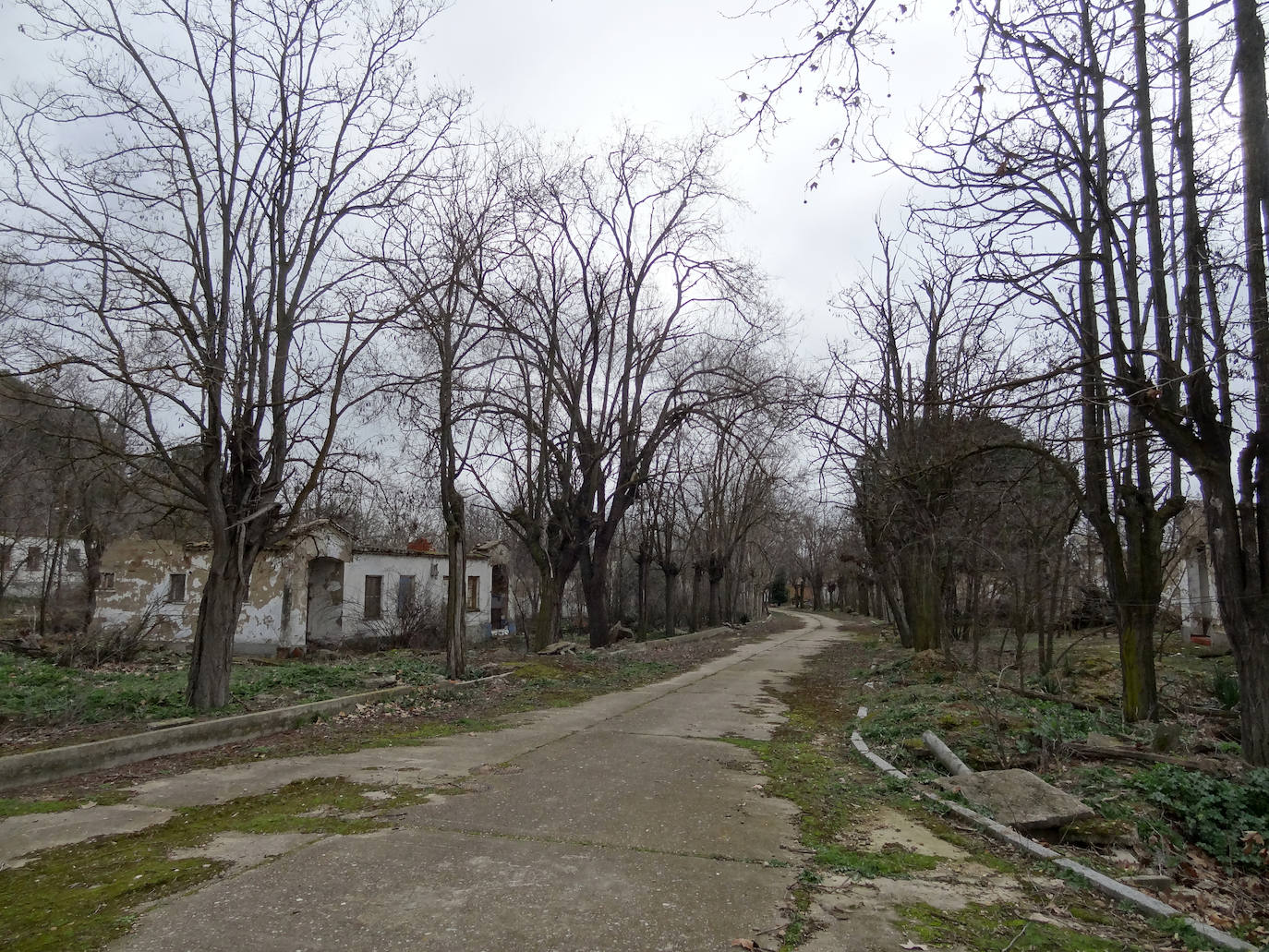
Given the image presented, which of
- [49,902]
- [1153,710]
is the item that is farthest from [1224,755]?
[49,902]

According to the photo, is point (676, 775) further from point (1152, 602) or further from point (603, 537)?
point (603, 537)

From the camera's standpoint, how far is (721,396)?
2075cm

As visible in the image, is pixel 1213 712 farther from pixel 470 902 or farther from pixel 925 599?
pixel 470 902

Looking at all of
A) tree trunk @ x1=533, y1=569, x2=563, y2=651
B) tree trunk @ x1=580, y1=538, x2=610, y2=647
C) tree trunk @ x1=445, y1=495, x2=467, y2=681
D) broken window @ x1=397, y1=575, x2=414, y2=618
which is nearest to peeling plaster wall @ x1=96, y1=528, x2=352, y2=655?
broken window @ x1=397, y1=575, x2=414, y2=618

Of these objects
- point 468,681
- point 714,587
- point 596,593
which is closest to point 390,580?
point 596,593

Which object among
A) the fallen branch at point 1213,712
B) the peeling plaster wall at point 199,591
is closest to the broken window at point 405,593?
the peeling plaster wall at point 199,591

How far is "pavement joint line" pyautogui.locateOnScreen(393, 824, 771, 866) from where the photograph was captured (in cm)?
523

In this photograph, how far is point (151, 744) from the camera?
8.26 metres

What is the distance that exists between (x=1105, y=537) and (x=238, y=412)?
447 inches

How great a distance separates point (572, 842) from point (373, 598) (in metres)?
25.0

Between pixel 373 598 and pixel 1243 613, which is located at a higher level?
pixel 1243 613

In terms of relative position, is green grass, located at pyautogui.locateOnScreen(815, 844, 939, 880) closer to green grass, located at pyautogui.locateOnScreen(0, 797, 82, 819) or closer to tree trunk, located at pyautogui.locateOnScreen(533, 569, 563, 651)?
green grass, located at pyautogui.locateOnScreen(0, 797, 82, 819)

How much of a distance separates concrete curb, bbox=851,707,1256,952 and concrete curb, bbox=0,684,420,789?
7.32m

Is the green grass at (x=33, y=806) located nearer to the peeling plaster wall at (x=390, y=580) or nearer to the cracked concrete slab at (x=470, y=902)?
the cracked concrete slab at (x=470, y=902)
